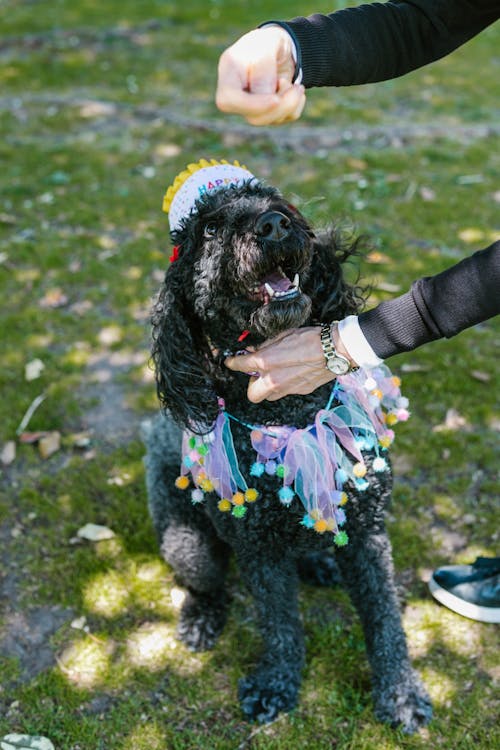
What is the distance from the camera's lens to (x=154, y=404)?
14.0 feet

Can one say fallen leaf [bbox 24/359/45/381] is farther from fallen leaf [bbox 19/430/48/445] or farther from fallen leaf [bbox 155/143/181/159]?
fallen leaf [bbox 155/143/181/159]

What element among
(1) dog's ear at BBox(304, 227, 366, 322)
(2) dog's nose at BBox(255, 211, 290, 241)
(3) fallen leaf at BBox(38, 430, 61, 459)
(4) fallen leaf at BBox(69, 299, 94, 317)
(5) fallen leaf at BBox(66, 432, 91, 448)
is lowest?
(5) fallen leaf at BBox(66, 432, 91, 448)

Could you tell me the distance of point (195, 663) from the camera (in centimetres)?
293

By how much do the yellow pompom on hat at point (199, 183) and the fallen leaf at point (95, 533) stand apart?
168cm

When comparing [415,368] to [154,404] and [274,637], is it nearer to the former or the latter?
[154,404]

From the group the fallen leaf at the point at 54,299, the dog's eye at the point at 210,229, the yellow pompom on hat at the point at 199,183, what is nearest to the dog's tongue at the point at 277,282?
the dog's eye at the point at 210,229

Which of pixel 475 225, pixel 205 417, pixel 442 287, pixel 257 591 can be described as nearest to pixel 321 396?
pixel 205 417

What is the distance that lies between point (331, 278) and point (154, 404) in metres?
2.08

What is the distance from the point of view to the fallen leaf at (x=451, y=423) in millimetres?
3869

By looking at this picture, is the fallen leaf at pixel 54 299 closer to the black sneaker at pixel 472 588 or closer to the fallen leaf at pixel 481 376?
the fallen leaf at pixel 481 376

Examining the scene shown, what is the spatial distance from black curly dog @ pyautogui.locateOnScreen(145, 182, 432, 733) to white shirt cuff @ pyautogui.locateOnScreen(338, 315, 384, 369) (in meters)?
0.15

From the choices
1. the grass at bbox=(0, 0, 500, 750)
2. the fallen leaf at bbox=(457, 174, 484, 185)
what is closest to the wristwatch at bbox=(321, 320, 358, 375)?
the grass at bbox=(0, 0, 500, 750)

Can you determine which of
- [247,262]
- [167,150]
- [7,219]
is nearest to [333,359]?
[247,262]

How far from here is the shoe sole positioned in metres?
2.88
